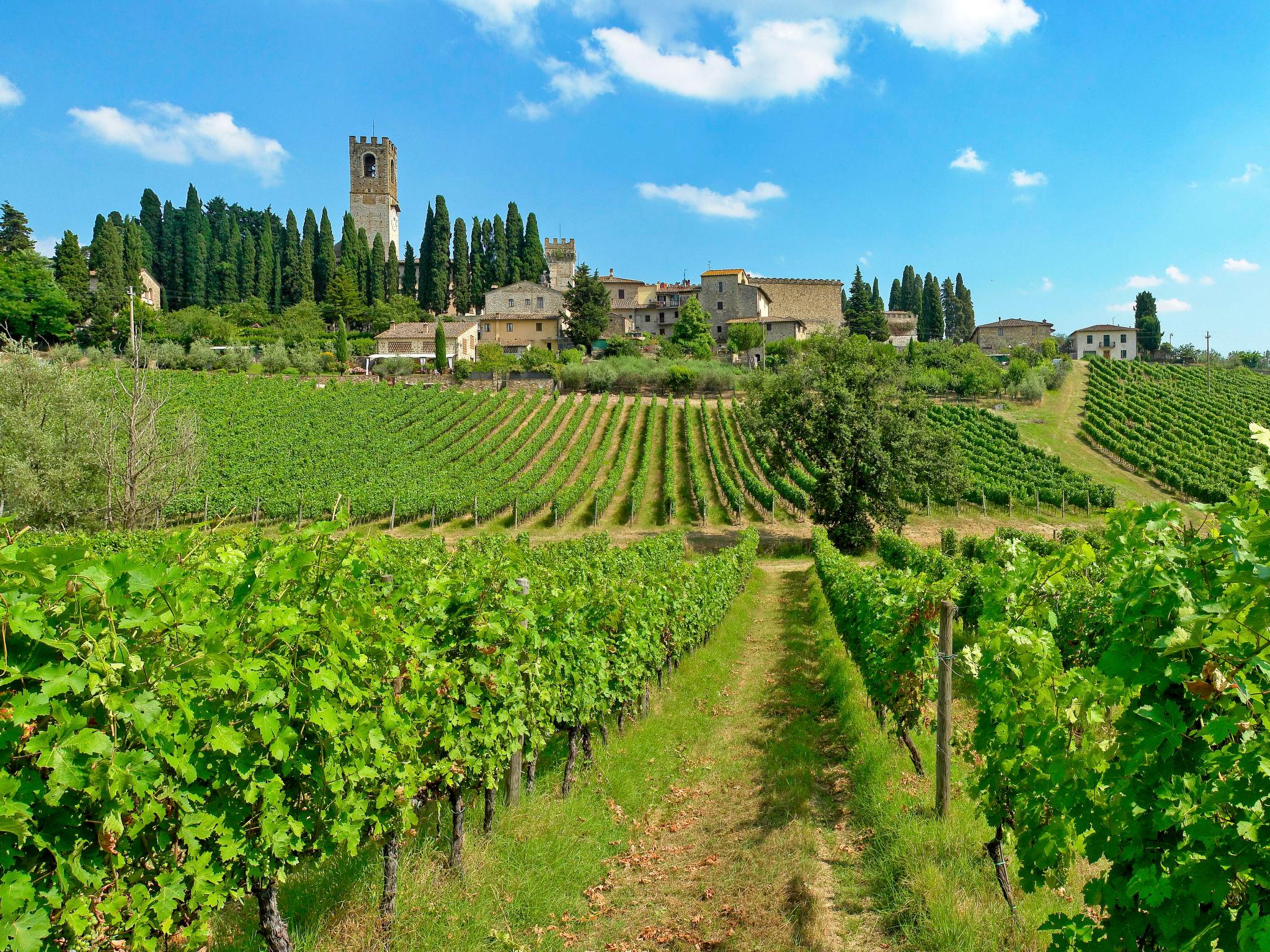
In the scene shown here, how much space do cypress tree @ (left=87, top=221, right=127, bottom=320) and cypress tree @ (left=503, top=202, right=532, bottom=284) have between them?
121 ft

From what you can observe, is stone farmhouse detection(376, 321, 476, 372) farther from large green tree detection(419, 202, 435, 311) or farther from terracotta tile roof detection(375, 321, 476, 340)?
large green tree detection(419, 202, 435, 311)

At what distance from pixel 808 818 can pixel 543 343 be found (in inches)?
2663

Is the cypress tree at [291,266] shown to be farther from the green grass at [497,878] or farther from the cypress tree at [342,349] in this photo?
the green grass at [497,878]

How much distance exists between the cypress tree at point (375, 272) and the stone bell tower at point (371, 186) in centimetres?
1160

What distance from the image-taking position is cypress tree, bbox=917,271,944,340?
282 ft

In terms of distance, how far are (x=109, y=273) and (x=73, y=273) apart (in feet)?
12.2

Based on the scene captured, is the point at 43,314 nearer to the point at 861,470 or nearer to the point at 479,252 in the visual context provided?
the point at 479,252

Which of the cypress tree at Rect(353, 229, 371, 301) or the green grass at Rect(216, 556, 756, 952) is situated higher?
the cypress tree at Rect(353, 229, 371, 301)

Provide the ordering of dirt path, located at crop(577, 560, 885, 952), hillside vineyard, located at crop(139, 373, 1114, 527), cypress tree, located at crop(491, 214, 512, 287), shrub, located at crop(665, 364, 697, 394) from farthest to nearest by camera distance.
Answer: cypress tree, located at crop(491, 214, 512, 287), shrub, located at crop(665, 364, 697, 394), hillside vineyard, located at crop(139, 373, 1114, 527), dirt path, located at crop(577, 560, 885, 952)

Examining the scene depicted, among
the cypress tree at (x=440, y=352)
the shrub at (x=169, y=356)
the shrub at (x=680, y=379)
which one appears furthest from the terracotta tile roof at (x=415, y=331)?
the shrub at (x=680, y=379)

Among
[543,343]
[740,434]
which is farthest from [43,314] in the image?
[740,434]

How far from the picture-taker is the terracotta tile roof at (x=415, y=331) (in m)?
64.7

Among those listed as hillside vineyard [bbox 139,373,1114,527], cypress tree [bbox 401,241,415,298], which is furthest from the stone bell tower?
hillside vineyard [bbox 139,373,1114,527]

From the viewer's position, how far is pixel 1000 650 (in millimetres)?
4188
